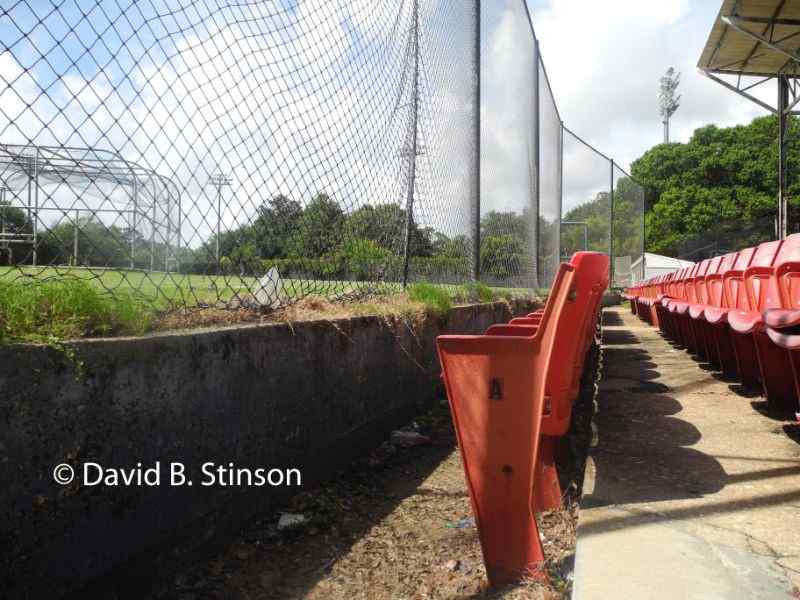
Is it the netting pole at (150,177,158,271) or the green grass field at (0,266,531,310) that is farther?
the netting pole at (150,177,158,271)

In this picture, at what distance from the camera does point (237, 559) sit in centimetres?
196

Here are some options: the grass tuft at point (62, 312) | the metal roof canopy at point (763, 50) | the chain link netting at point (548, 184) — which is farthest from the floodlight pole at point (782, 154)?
the grass tuft at point (62, 312)

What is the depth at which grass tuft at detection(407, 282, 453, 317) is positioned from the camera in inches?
156

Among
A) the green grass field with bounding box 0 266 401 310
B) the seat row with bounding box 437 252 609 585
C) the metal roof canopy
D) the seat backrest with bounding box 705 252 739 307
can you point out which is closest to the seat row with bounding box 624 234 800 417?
the seat backrest with bounding box 705 252 739 307

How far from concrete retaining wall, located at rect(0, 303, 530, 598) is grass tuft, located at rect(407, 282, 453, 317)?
112cm

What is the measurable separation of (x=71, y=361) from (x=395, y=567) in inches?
43.6

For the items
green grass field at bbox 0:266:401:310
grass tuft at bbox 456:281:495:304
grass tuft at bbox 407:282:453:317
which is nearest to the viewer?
green grass field at bbox 0:266:401:310

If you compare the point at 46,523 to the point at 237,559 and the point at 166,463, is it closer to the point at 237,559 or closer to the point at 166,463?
the point at 166,463

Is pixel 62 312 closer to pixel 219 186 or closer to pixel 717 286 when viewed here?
pixel 219 186

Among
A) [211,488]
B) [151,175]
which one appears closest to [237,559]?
[211,488]


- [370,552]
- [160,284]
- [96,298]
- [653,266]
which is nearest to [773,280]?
[370,552]

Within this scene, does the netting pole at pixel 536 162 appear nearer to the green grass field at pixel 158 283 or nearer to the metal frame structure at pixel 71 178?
the green grass field at pixel 158 283

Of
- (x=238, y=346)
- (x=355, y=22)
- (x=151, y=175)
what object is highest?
(x=355, y=22)

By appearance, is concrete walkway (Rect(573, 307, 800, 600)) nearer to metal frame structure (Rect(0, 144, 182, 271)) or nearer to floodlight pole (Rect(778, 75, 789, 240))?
metal frame structure (Rect(0, 144, 182, 271))
